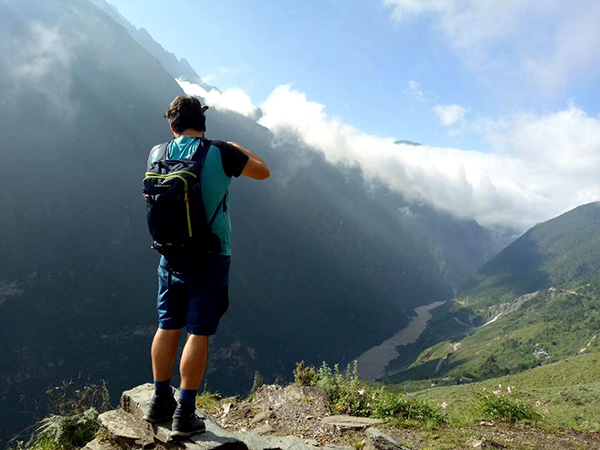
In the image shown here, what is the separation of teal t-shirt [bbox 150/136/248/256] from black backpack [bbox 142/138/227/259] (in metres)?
0.06

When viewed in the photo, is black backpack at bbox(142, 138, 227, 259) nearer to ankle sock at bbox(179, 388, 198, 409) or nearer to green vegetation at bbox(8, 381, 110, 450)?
ankle sock at bbox(179, 388, 198, 409)

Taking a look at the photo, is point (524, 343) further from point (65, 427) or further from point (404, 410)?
point (65, 427)

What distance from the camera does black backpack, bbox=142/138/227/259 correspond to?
3857 mm

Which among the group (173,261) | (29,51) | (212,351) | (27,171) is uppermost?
(29,51)

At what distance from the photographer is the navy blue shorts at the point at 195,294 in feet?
13.6

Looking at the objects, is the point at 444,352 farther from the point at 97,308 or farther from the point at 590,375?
the point at 97,308

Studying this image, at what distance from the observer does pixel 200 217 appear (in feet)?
12.9

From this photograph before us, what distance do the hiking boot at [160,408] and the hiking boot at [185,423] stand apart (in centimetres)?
36

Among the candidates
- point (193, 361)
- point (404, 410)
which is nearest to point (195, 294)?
point (193, 361)

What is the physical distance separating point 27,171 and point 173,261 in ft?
664

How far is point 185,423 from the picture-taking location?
4102 mm

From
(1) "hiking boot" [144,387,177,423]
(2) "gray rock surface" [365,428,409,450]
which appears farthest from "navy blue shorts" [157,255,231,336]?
(2) "gray rock surface" [365,428,409,450]

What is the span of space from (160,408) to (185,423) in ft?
1.72

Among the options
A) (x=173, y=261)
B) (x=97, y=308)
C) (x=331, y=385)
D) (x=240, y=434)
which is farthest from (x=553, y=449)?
(x=97, y=308)
